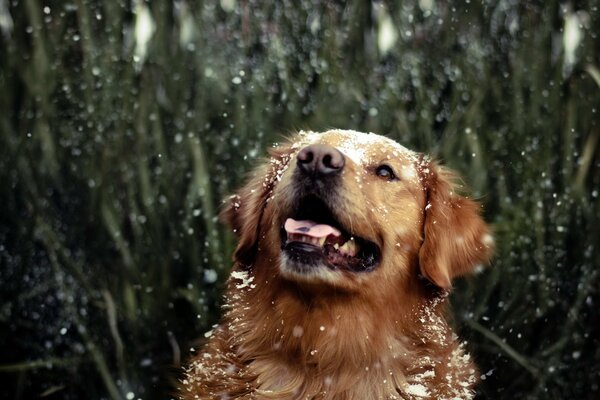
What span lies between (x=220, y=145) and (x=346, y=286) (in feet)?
4.32

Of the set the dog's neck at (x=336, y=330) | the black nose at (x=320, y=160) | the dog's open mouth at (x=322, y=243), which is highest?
the black nose at (x=320, y=160)

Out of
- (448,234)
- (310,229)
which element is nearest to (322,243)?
(310,229)

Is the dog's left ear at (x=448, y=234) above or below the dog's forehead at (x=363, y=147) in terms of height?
below

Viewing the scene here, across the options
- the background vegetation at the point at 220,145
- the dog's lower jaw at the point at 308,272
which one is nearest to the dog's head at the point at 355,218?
the dog's lower jaw at the point at 308,272

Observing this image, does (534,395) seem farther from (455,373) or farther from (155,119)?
(155,119)

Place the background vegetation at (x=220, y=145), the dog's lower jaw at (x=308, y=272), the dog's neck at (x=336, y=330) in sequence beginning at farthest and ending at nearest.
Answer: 1. the background vegetation at (x=220, y=145)
2. the dog's neck at (x=336, y=330)
3. the dog's lower jaw at (x=308, y=272)

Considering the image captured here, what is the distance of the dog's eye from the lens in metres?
2.63

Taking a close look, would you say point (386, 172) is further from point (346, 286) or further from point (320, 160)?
point (346, 286)

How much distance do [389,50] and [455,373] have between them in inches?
63.9

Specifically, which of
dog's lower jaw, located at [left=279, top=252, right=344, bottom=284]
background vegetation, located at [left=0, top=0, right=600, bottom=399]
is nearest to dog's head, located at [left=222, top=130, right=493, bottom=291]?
dog's lower jaw, located at [left=279, top=252, right=344, bottom=284]

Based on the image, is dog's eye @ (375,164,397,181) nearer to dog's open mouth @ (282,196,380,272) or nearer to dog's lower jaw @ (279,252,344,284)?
dog's open mouth @ (282,196,380,272)

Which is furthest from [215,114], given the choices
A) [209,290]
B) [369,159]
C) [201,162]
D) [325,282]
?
[325,282]

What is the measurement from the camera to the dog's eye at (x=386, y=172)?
2.63 m

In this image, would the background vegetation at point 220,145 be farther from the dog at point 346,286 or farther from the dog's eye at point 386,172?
the dog's eye at point 386,172
